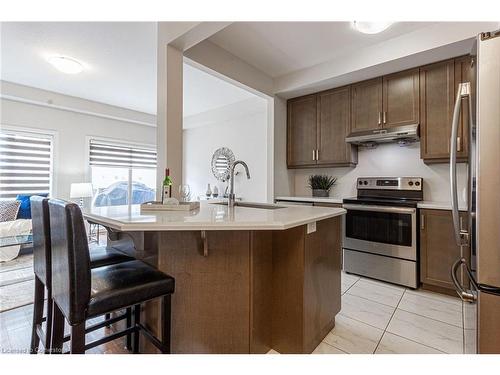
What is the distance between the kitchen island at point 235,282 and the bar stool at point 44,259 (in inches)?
8.1

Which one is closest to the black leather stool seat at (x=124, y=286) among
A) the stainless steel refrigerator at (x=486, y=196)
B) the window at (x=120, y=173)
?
the stainless steel refrigerator at (x=486, y=196)

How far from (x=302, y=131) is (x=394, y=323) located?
256cm

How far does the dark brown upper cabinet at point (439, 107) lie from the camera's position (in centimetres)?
251

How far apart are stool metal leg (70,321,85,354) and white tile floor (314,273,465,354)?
135cm

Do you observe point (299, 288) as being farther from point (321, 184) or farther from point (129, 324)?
point (321, 184)

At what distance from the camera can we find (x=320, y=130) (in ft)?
11.5

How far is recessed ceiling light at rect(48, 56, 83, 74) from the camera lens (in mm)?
3030

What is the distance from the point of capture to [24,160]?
4.26m

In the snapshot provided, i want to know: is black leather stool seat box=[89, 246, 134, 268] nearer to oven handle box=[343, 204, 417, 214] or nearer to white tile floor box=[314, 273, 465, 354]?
white tile floor box=[314, 273, 465, 354]

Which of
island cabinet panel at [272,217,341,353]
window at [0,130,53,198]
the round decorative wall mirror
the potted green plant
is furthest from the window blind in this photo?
island cabinet panel at [272,217,341,353]

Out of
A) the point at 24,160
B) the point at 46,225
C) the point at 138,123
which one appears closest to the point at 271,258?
the point at 46,225
